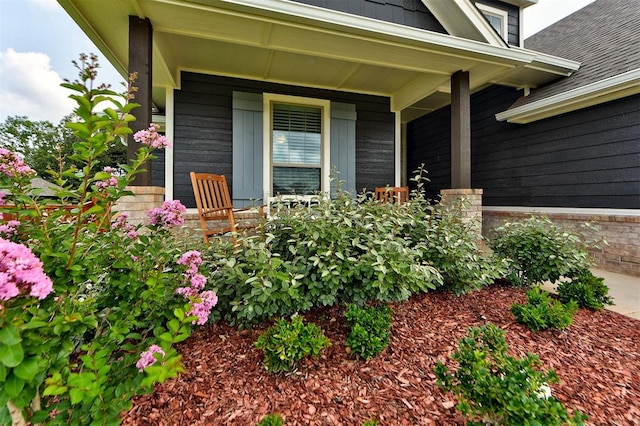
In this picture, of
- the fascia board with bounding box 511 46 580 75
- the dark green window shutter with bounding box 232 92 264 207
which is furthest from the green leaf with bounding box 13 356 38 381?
the fascia board with bounding box 511 46 580 75

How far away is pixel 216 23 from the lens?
3.05m

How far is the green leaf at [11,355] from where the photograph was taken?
65cm

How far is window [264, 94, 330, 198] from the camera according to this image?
187 inches

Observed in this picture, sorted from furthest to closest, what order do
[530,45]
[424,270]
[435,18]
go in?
[530,45]
[435,18]
[424,270]

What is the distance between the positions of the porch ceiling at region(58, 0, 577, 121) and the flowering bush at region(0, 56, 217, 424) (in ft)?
7.55

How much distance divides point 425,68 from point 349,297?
11.5 ft

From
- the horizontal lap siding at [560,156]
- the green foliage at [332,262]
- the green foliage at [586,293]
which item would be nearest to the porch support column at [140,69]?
the green foliage at [332,262]

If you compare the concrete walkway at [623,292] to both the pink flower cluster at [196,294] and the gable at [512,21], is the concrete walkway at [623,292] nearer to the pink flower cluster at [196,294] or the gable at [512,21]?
the pink flower cluster at [196,294]

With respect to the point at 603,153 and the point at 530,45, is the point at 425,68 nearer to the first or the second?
the point at 603,153

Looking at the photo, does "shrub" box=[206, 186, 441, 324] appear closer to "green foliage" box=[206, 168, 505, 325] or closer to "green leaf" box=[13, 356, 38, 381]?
"green foliage" box=[206, 168, 505, 325]

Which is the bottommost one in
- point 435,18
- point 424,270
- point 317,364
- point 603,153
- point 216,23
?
point 317,364

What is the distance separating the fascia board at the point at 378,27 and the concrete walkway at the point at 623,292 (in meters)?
3.01

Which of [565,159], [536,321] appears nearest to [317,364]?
[536,321]

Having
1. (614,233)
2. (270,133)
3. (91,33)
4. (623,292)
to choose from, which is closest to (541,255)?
(623,292)
